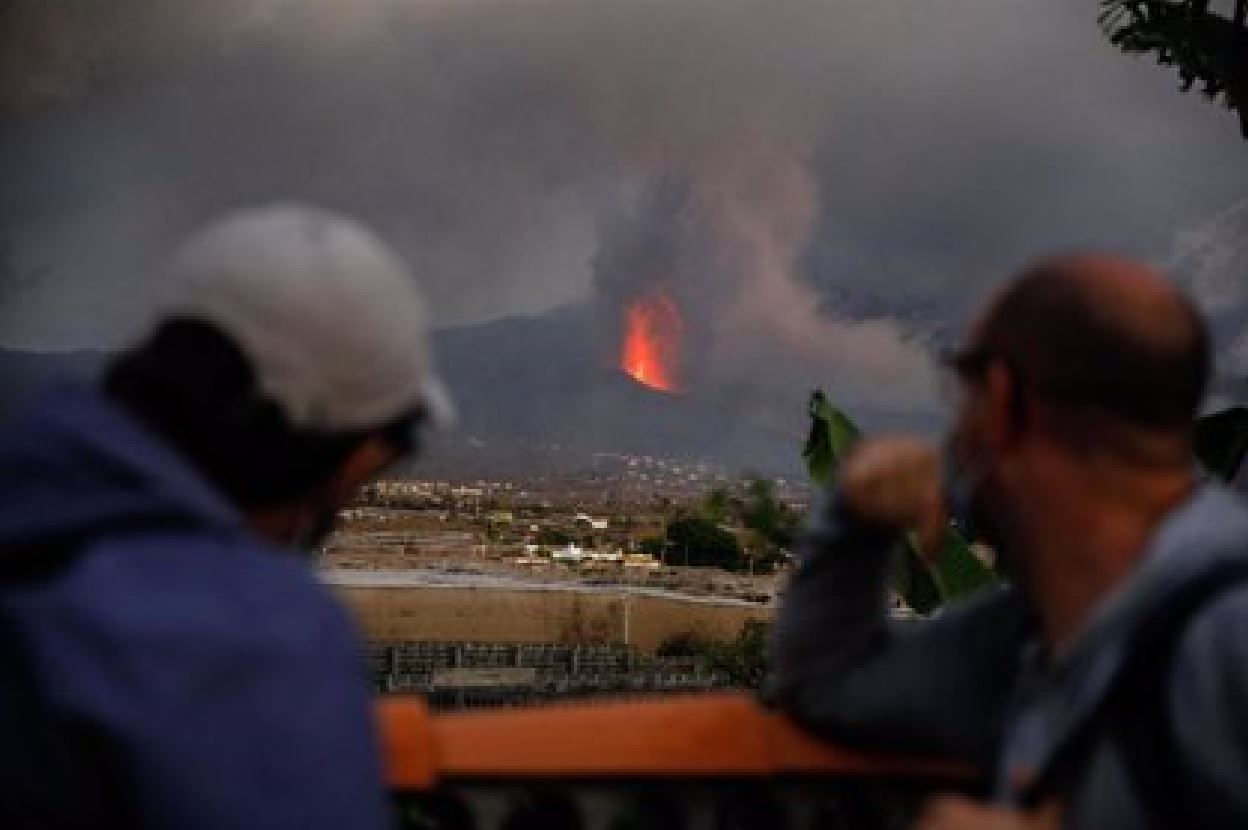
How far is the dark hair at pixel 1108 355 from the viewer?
2041 mm

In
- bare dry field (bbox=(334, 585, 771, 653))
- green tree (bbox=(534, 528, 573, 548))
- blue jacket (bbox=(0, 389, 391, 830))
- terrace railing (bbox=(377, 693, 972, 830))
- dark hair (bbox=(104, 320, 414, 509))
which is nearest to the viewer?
blue jacket (bbox=(0, 389, 391, 830))

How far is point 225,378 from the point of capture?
1970 mm

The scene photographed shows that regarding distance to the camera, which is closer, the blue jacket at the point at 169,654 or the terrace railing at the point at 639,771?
the blue jacket at the point at 169,654

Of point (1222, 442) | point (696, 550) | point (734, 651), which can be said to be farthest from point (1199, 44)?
point (696, 550)

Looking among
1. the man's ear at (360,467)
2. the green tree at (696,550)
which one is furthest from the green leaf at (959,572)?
the green tree at (696,550)

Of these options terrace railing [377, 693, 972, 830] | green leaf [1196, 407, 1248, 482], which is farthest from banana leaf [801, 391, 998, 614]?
terrace railing [377, 693, 972, 830]

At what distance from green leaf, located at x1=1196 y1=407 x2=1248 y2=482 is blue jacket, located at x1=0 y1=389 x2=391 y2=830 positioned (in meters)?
5.29

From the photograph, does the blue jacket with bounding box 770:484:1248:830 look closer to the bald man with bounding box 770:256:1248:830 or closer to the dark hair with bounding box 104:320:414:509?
the bald man with bounding box 770:256:1248:830

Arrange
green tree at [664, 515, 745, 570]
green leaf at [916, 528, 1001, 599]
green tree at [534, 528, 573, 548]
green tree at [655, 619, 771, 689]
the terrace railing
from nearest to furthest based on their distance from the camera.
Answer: the terrace railing, green leaf at [916, 528, 1001, 599], green tree at [655, 619, 771, 689], green tree at [664, 515, 745, 570], green tree at [534, 528, 573, 548]

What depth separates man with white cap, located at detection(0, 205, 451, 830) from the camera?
5.52 feet

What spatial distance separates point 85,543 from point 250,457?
23 centimetres

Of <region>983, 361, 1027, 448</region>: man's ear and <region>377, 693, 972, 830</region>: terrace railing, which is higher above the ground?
<region>983, 361, 1027, 448</region>: man's ear

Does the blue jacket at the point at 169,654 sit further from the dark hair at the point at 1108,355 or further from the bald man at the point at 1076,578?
the dark hair at the point at 1108,355

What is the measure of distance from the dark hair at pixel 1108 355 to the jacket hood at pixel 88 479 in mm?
966
